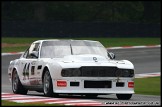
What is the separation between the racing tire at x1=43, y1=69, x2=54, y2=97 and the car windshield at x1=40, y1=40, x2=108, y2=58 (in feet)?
2.77

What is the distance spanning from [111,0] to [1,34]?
2020cm

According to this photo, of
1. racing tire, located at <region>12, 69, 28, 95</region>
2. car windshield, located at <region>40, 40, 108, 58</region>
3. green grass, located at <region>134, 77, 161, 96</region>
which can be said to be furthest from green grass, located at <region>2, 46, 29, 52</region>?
car windshield, located at <region>40, 40, 108, 58</region>

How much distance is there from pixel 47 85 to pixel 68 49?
4.68 feet

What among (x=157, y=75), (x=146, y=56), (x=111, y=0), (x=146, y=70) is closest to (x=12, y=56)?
(x=146, y=56)

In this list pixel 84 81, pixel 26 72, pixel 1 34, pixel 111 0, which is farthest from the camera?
pixel 111 0

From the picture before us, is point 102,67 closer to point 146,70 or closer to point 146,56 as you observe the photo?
point 146,70

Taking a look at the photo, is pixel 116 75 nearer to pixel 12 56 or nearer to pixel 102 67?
pixel 102 67

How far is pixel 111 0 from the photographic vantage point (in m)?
62.9

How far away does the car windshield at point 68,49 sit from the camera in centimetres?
1574

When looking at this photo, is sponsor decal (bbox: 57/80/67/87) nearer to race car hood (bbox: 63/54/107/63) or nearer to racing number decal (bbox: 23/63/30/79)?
race car hood (bbox: 63/54/107/63)

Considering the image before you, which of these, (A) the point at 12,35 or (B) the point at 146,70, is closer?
(B) the point at 146,70

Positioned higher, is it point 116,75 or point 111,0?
point 111,0

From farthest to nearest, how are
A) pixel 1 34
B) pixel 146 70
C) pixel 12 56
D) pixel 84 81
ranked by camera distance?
1. pixel 1 34
2. pixel 12 56
3. pixel 146 70
4. pixel 84 81

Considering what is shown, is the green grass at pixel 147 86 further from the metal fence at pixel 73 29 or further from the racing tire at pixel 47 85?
the metal fence at pixel 73 29
